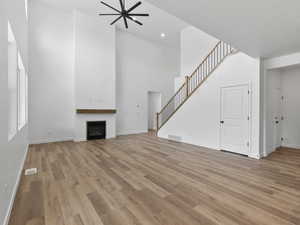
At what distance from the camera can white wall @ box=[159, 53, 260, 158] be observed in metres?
4.14

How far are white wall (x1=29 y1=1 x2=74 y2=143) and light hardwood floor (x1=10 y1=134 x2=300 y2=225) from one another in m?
2.09

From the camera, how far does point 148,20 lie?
666 centimetres

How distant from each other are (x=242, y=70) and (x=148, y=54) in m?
5.68

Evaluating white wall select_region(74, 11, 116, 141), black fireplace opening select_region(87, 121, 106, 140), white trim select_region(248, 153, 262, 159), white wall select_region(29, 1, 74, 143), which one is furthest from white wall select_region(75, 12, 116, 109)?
white trim select_region(248, 153, 262, 159)

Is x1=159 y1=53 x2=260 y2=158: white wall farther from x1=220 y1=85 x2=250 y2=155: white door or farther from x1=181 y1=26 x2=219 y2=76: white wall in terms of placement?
x1=181 y1=26 x2=219 y2=76: white wall

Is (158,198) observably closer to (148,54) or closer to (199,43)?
(199,43)

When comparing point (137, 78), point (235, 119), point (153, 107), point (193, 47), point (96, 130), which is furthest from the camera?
point (153, 107)

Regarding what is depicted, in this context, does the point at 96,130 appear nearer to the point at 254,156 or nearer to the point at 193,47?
the point at 254,156

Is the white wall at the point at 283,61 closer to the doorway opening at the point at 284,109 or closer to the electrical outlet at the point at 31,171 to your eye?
the doorway opening at the point at 284,109

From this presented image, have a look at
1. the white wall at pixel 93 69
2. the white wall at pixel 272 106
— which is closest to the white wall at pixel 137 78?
the white wall at pixel 93 69

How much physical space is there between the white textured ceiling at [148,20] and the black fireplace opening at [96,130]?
4529 mm

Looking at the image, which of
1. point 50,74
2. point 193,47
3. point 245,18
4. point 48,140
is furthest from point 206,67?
A: point 48,140

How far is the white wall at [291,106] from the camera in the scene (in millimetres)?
5004

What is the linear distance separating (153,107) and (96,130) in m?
4.25
